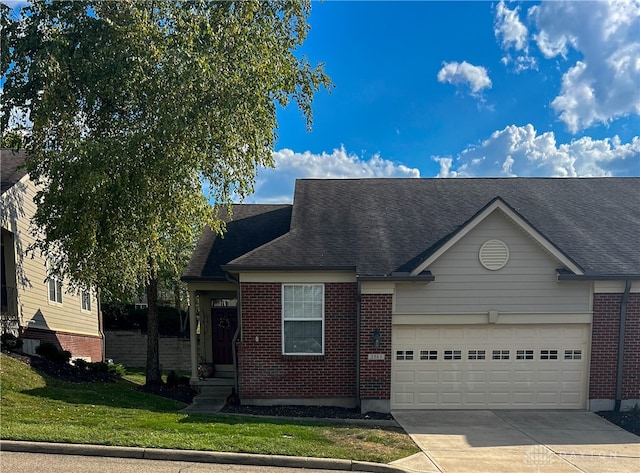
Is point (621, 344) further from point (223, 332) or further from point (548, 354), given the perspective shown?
point (223, 332)

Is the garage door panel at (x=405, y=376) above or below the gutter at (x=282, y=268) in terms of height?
below

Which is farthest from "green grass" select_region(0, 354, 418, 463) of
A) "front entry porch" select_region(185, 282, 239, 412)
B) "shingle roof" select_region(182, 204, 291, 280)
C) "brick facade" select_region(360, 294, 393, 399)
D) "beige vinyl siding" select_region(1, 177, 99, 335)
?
"beige vinyl siding" select_region(1, 177, 99, 335)

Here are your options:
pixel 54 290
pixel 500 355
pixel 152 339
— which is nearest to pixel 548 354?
pixel 500 355

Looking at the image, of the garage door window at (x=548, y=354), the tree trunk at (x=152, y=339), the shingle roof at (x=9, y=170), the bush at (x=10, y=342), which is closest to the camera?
the garage door window at (x=548, y=354)

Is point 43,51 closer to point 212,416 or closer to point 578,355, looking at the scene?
point 212,416

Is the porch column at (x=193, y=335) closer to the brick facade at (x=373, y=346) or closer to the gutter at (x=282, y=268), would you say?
the gutter at (x=282, y=268)

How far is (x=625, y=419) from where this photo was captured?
360 inches

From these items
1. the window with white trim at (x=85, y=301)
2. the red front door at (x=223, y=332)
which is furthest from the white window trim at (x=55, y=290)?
the red front door at (x=223, y=332)

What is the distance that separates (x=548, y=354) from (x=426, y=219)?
4361mm

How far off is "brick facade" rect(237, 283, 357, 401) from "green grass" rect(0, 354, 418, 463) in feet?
5.12

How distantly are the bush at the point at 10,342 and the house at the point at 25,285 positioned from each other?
0.30 meters

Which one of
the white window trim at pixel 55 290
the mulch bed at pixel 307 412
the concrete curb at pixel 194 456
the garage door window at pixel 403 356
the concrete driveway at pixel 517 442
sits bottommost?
the mulch bed at pixel 307 412

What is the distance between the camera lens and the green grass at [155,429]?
6.14m

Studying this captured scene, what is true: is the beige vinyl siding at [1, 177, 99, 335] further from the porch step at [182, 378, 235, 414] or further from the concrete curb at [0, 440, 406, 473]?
the concrete curb at [0, 440, 406, 473]
